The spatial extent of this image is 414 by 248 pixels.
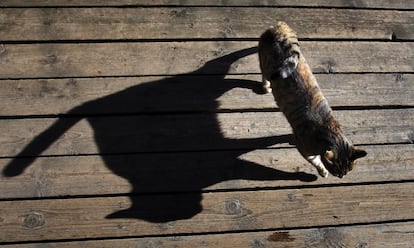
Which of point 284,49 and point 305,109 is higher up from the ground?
point 284,49

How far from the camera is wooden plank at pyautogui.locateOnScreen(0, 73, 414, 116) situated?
3.19 m

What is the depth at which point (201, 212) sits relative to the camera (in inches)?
118

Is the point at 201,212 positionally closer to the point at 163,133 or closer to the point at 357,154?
the point at 163,133

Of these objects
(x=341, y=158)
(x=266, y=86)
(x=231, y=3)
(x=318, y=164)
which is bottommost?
(x=318, y=164)

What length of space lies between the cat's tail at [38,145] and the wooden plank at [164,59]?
1.08ft

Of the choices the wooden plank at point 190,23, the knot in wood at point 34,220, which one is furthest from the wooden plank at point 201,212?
the wooden plank at point 190,23

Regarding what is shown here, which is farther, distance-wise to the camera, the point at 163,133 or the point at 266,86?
the point at 266,86

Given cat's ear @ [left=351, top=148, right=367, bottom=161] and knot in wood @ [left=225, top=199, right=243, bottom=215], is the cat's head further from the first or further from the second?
knot in wood @ [left=225, top=199, right=243, bottom=215]

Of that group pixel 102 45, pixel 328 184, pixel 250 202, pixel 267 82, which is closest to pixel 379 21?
pixel 267 82

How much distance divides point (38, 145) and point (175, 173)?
809mm

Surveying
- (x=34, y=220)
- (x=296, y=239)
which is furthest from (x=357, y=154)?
(x=34, y=220)

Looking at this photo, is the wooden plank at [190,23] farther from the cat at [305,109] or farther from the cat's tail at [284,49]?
the cat at [305,109]

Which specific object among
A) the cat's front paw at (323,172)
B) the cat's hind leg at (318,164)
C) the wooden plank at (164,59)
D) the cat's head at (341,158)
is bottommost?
the cat's front paw at (323,172)

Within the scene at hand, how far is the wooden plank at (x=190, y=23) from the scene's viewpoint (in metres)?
3.41
